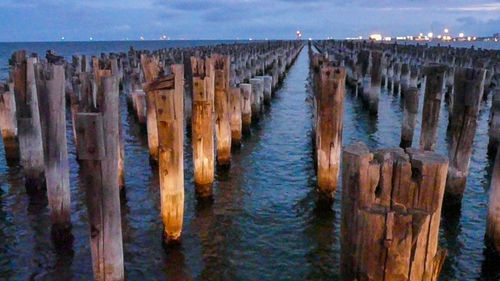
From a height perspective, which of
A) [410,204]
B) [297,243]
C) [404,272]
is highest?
[410,204]

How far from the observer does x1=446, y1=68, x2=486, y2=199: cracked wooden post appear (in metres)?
8.55

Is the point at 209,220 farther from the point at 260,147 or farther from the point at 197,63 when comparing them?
the point at 260,147

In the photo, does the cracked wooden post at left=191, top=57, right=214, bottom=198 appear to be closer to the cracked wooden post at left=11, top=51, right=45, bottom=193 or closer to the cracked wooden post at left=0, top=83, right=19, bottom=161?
the cracked wooden post at left=11, top=51, right=45, bottom=193

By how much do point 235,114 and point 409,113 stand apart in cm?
520

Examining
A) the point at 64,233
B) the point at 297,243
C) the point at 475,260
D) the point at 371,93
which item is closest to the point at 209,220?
the point at 297,243

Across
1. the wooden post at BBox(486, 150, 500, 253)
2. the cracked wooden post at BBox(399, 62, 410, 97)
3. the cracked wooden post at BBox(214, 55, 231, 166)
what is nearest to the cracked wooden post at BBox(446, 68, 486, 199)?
the wooden post at BBox(486, 150, 500, 253)

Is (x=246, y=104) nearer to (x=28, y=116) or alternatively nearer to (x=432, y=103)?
(x=432, y=103)

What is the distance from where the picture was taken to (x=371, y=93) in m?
20.8

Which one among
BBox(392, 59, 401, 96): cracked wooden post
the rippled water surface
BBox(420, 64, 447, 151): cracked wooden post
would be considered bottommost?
the rippled water surface

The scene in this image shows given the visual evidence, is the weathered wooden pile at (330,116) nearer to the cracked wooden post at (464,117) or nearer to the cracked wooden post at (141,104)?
the cracked wooden post at (464,117)

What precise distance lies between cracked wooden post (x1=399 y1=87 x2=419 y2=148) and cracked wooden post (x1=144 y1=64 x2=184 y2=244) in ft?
26.3

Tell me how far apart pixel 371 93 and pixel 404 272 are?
57.5 feet

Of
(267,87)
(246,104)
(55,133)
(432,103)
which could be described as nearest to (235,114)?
(246,104)

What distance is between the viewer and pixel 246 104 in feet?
50.4
